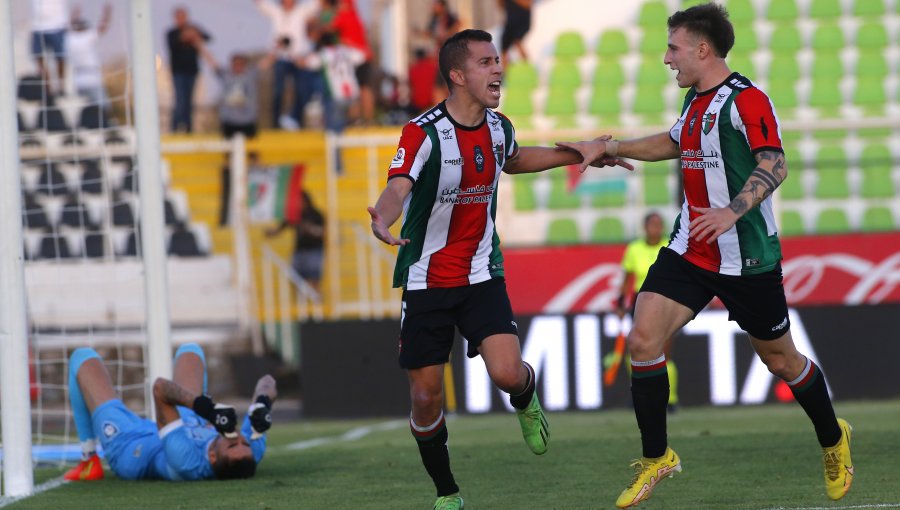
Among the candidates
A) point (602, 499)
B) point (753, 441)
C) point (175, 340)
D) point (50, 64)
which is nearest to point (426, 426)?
point (602, 499)

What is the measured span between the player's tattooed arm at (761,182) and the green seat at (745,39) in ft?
45.6

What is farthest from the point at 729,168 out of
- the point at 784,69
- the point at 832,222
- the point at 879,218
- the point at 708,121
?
the point at 784,69

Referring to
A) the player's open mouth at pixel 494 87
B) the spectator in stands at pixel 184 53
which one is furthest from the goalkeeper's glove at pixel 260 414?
the spectator in stands at pixel 184 53

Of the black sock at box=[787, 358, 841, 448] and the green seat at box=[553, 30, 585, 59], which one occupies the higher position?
the green seat at box=[553, 30, 585, 59]

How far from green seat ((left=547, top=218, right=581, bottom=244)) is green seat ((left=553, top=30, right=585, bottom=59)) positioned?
3785 millimetres

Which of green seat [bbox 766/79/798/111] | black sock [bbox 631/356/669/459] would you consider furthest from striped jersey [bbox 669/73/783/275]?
green seat [bbox 766/79/798/111]

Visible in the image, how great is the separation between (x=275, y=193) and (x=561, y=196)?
3575mm

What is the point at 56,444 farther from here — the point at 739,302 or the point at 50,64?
the point at 50,64

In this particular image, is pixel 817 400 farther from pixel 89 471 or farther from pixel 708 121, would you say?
pixel 89 471

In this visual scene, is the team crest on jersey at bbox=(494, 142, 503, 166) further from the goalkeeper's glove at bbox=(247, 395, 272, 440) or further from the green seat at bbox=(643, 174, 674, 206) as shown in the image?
the green seat at bbox=(643, 174, 674, 206)

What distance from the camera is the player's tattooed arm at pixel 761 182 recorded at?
6145 mm

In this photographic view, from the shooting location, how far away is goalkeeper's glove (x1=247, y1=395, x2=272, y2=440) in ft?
26.5

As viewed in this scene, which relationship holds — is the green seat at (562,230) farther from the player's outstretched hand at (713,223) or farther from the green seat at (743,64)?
the player's outstretched hand at (713,223)

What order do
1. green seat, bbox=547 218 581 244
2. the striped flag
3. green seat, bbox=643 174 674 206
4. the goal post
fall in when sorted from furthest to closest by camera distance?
the striped flag, green seat, bbox=547 218 581 244, green seat, bbox=643 174 674 206, the goal post
